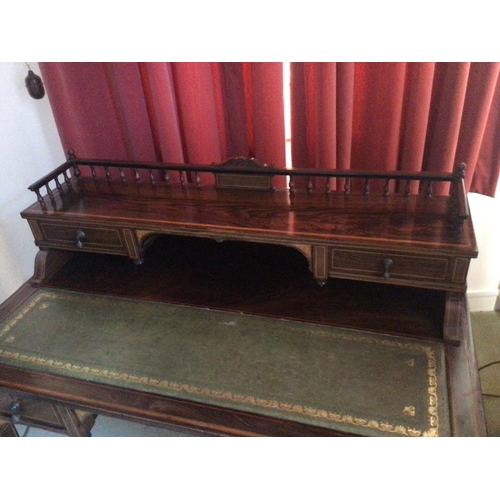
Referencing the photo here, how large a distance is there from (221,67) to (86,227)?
547 mm

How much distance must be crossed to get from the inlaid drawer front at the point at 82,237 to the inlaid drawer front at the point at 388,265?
19.8 inches

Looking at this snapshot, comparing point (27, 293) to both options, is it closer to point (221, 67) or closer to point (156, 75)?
point (156, 75)

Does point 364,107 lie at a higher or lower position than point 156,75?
lower

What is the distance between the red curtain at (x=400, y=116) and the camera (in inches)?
42.6

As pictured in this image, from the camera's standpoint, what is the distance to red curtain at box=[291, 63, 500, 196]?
108 cm

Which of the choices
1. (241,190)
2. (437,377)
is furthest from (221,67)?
(437,377)

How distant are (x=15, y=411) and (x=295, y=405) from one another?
64cm

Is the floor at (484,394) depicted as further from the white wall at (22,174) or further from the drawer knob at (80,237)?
the drawer knob at (80,237)

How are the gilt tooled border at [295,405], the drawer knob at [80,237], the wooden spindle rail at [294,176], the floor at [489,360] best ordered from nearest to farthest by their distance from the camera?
the gilt tooled border at [295,405] → the wooden spindle rail at [294,176] → the drawer knob at [80,237] → the floor at [489,360]

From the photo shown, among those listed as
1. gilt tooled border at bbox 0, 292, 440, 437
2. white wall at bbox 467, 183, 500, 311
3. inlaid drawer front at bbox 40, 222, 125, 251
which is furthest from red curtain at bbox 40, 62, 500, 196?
gilt tooled border at bbox 0, 292, 440, 437

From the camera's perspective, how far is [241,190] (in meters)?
1.11

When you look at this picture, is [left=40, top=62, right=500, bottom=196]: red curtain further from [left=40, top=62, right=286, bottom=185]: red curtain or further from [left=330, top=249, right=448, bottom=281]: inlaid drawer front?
[left=330, top=249, right=448, bottom=281]: inlaid drawer front

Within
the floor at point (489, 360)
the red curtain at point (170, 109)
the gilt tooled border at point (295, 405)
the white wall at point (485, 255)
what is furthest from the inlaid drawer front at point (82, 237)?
the floor at point (489, 360)

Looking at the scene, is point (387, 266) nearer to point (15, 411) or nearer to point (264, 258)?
point (264, 258)
